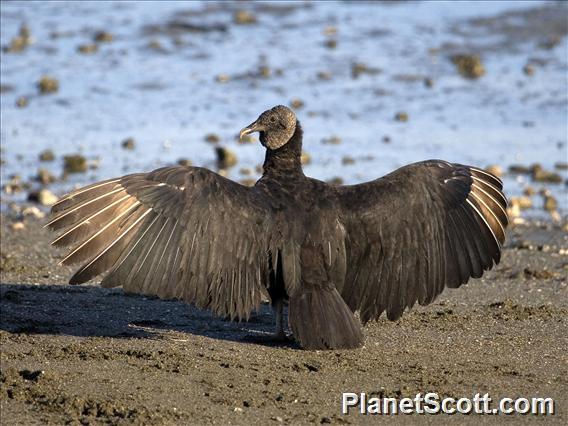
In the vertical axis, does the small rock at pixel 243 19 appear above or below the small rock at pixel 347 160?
above

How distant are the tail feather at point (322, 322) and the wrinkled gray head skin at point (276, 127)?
0.88 metres

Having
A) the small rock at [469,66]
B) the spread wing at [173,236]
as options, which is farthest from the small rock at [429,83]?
the spread wing at [173,236]

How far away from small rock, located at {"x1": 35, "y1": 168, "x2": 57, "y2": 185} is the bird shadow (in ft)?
8.85

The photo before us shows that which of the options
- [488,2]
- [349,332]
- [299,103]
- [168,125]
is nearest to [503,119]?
[299,103]

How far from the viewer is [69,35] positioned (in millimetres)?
14203

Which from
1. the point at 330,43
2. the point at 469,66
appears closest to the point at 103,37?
the point at 330,43

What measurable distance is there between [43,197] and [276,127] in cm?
325

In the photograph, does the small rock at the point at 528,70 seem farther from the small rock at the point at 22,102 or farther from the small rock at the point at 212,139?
the small rock at the point at 22,102

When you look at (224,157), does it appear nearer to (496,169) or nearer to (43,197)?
(43,197)

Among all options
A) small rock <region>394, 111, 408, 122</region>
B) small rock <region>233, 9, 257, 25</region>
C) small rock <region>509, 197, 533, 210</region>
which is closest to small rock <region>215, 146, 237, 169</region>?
small rock <region>394, 111, 408, 122</region>

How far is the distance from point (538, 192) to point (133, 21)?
677 cm

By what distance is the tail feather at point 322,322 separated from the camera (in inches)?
221

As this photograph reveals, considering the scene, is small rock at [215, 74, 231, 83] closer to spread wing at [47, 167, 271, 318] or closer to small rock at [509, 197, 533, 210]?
small rock at [509, 197, 533, 210]

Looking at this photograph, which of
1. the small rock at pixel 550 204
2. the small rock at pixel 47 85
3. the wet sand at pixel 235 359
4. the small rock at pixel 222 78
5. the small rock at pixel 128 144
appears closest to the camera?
the wet sand at pixel 235 359
